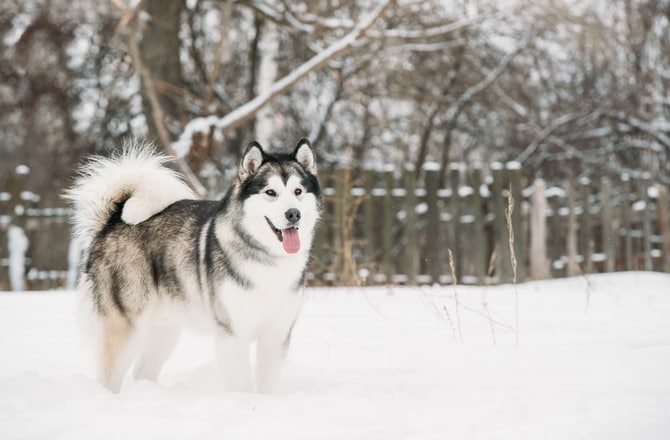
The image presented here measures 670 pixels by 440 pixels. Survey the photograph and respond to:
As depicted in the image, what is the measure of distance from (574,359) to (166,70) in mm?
6837

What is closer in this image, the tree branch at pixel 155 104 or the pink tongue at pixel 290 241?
the pink tongue at pixel 290 241

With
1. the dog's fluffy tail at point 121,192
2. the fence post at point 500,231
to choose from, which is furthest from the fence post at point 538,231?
the dog's fluffy tail at point 121,192

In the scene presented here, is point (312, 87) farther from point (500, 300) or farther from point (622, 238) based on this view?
point (500, 300)

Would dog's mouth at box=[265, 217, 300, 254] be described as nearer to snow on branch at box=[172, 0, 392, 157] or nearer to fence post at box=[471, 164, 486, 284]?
snow on branch at box=[172, 0, 392, 157]

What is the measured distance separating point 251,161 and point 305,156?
0.31m

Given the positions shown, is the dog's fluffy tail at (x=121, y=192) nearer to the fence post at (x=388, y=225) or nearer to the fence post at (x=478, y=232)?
the fence post at (x=388, y=225)

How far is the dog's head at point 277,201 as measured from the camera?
2936 millimetres

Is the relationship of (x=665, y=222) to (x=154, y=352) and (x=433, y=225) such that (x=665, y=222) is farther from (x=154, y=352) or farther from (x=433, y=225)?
(x=154, y=352)

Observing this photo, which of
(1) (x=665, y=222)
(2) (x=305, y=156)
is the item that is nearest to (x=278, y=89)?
(2) (x=305, y=156)

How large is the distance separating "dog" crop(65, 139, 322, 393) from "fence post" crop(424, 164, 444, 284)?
4.79m

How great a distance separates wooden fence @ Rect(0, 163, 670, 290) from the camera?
7.99 m

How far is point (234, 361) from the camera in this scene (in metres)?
2.93

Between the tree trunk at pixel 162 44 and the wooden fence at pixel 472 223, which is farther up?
the tree trunk at pixel 162 44

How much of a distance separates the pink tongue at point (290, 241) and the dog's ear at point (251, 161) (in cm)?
40
